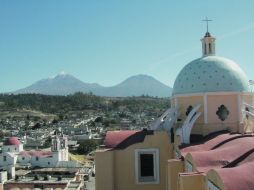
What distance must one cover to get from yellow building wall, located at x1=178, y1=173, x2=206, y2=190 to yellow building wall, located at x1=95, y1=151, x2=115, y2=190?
802cm

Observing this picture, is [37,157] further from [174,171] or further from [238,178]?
[238,178]

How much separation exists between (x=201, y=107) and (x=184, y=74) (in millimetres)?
1837

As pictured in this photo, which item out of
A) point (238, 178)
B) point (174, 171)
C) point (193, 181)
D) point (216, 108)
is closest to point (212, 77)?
point (216, 108)

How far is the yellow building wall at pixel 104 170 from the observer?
1808 centimetres

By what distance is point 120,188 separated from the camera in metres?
18.4

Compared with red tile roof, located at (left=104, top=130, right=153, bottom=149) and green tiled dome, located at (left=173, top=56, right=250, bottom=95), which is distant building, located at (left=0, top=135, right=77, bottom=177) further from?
green tiled dome, located at (left=173, top=56, right=250, bottom=95)

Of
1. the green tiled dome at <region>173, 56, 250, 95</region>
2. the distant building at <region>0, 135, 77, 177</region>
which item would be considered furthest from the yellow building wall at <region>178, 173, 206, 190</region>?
the distant building at <region>0, 135, 77, 177</region>

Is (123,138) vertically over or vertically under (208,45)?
under

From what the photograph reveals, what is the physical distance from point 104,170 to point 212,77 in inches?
237

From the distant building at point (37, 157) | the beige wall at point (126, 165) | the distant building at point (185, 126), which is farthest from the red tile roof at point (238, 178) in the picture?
the distant building at point (37, 157)

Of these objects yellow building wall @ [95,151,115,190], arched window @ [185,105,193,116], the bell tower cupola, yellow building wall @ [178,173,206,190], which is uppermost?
the bell tower cupola

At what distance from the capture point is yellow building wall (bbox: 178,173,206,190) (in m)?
10.3

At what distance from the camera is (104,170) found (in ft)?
59.5

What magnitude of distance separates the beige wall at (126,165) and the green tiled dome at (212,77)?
2.37 meters
